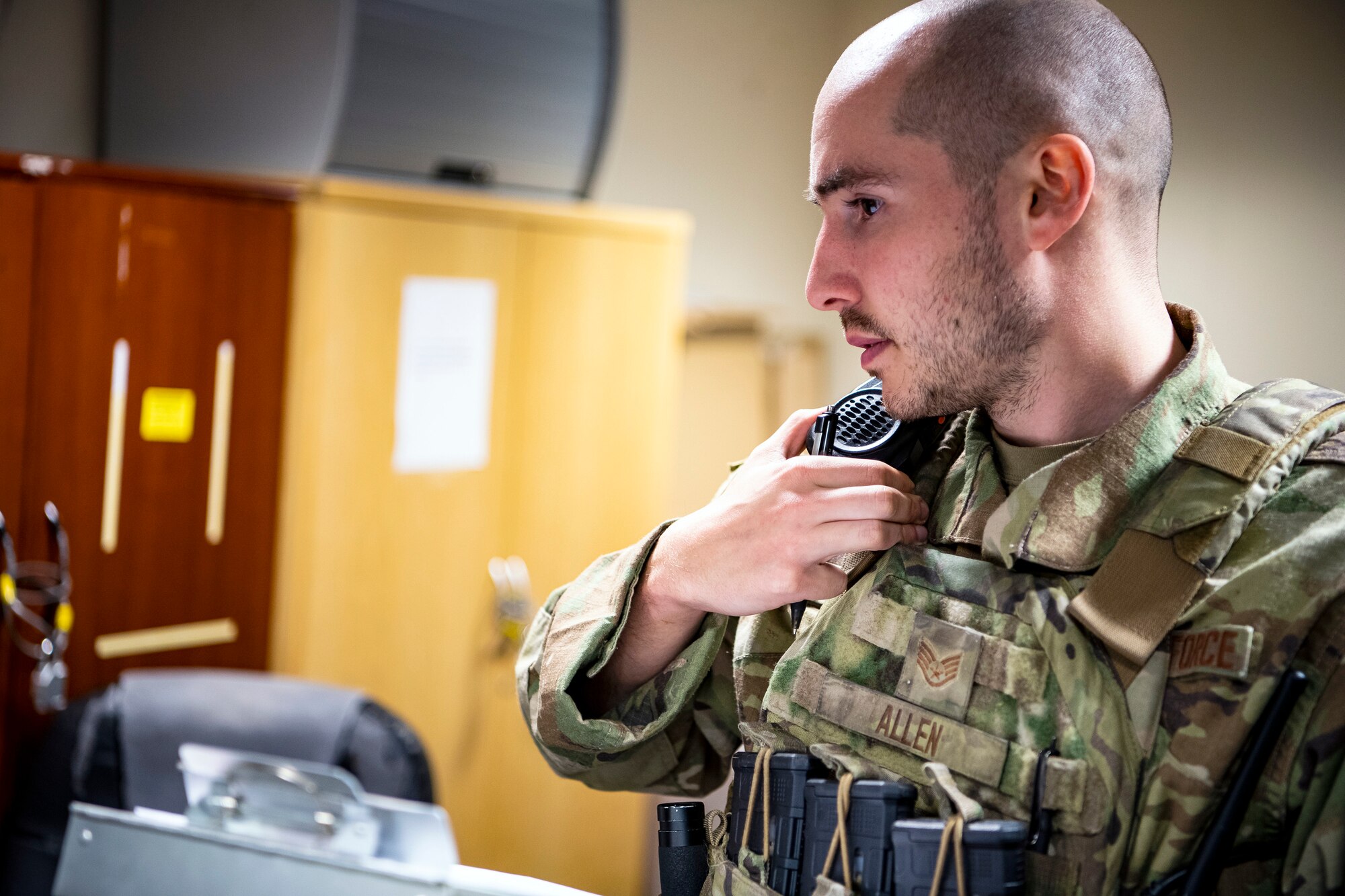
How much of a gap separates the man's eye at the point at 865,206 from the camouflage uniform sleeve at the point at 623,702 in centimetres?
34

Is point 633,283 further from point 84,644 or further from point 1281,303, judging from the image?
point 1281,303

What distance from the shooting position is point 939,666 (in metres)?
0.88

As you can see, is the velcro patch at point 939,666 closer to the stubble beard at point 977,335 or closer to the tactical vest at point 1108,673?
the tactical vest at point 1108,673

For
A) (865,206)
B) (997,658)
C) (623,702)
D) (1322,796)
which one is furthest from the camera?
(623,702)

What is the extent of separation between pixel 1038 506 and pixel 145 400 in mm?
1714

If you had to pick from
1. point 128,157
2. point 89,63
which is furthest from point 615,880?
point 89,63

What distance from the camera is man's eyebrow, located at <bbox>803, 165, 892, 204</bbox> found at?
930mm

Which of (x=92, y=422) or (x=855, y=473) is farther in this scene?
(x=92, y=422)

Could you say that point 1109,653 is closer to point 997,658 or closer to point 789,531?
point 997,658

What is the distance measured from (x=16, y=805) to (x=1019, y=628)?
1765 mm

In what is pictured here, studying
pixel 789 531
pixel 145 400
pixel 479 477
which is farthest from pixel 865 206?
pixel 479 477

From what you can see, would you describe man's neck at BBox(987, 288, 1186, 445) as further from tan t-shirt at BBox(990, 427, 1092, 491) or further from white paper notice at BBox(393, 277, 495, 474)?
white paper notice at BBox(393, 277, 495, 474)

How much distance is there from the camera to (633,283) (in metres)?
2.75

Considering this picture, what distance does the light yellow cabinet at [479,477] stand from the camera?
7.68 feet
